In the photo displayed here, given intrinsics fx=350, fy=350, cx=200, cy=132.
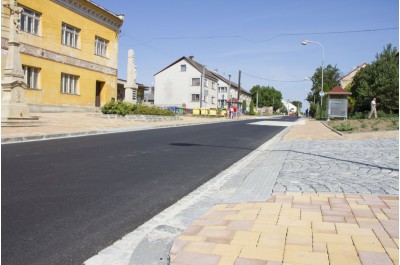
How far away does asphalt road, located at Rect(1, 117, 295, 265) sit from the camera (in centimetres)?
314

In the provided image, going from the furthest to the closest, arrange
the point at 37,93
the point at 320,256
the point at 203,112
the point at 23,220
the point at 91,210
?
the point at 203,112
the point at 37,93
the point at 91,210
the point at 23,220
the point at 320,256

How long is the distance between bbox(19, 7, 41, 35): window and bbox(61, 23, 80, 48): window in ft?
9.25

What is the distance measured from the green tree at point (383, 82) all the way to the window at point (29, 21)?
28914 mm

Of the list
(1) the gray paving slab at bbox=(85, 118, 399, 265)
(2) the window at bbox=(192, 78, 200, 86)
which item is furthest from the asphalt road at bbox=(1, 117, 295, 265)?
(2) the window at bbox=(192, 78, 200, 86)

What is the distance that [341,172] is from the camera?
21.2 feet

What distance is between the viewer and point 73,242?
10.5 feet

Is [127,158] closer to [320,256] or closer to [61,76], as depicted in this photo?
[320,256]

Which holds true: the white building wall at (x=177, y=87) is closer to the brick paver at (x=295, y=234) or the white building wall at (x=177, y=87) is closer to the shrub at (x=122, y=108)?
the shrub at (x=122, y=108)

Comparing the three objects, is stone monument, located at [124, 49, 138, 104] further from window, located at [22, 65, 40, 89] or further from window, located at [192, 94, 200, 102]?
window, located at [192, 94, 200, 102]

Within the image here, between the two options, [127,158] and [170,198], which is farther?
[127,158]

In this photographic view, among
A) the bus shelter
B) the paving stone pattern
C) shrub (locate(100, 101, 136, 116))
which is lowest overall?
the paving stone pattern

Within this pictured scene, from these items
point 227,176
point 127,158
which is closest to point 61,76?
point 127,158

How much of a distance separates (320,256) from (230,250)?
704 millimetres

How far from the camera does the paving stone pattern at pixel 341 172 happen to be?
518cm
